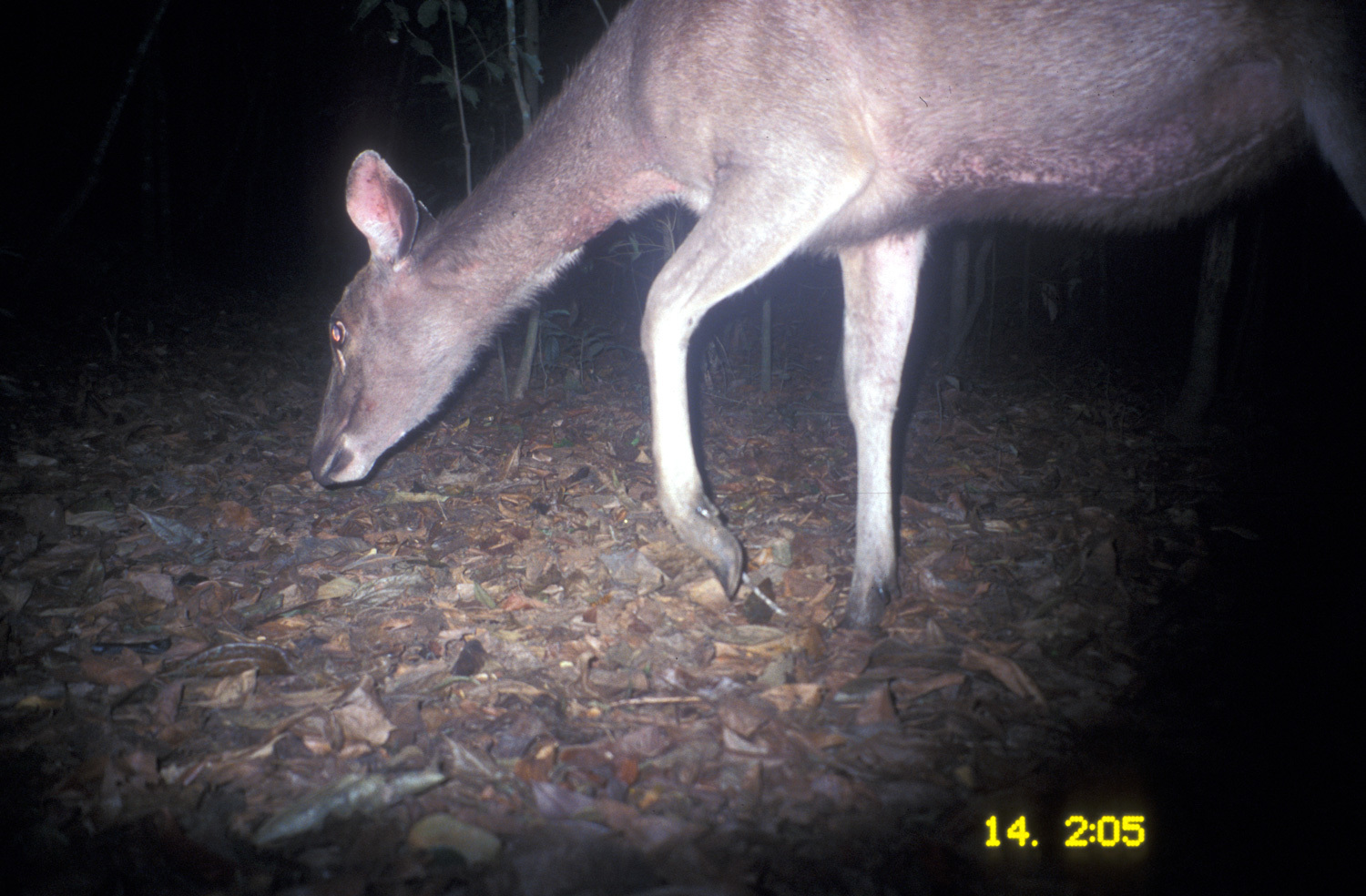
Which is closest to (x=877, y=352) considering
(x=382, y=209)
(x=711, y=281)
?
(x=711, y=281)

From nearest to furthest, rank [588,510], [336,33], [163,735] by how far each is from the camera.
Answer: [163,735], [588,510], [336,33]

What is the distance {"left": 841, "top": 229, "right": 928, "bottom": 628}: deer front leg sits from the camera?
11.3 ft

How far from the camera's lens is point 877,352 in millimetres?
3572

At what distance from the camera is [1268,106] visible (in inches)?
95.9

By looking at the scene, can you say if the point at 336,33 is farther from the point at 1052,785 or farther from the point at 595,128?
the point at 1052,785

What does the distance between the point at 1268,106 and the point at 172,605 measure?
16.3ft

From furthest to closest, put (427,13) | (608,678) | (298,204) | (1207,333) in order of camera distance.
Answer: (298,204) < (1207,333) < (427,13) < (608,678)

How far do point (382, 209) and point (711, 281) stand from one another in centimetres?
212

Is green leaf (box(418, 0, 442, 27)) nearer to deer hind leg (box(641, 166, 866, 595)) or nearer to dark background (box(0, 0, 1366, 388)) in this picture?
dark background (box(0, 0, 1366, 388))

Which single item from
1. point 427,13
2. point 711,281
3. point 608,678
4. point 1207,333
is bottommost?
point 608,678

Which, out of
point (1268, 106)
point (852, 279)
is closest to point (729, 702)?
point (852, 279)
